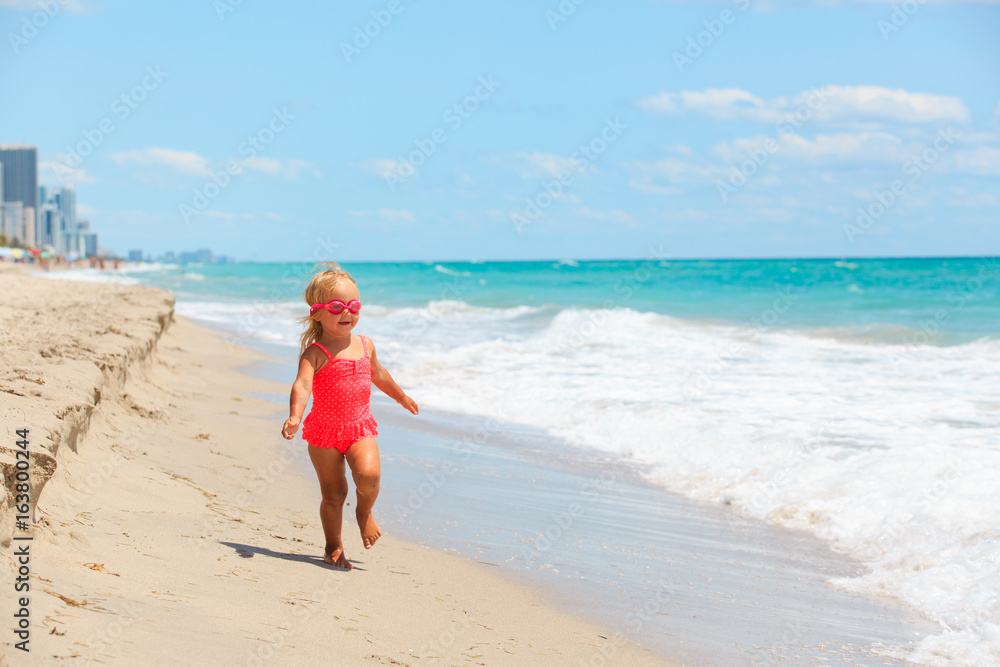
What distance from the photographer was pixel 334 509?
3.73 meters

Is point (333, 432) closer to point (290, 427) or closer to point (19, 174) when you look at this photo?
point (290, 427)

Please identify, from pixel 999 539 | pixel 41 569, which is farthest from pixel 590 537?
pixel 41 569

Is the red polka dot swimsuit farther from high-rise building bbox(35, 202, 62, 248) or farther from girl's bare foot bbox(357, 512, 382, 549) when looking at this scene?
high-rise building bbox(35, 202, 62, 248)

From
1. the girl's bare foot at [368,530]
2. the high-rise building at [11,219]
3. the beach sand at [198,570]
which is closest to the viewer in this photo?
the beach sand at [198,570]

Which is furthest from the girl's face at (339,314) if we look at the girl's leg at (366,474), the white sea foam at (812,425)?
the white sea foam at (812,425)

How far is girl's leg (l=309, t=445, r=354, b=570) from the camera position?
3695 millimetres

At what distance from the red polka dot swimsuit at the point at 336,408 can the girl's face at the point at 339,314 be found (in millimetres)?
113

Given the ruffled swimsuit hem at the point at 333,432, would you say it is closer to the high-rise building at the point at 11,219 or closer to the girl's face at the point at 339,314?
the girl's face at the point at 339,314

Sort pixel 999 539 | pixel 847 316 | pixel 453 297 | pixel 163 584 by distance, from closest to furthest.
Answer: pixel 163 584 → pixel 999 539 → pixel 847 316 → pixel 453 297

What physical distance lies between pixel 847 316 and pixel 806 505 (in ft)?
63.3

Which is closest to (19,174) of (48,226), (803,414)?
(48,226)

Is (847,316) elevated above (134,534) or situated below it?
above

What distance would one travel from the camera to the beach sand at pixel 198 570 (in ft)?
8.12

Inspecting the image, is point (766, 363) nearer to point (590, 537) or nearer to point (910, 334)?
point (910, 334)
